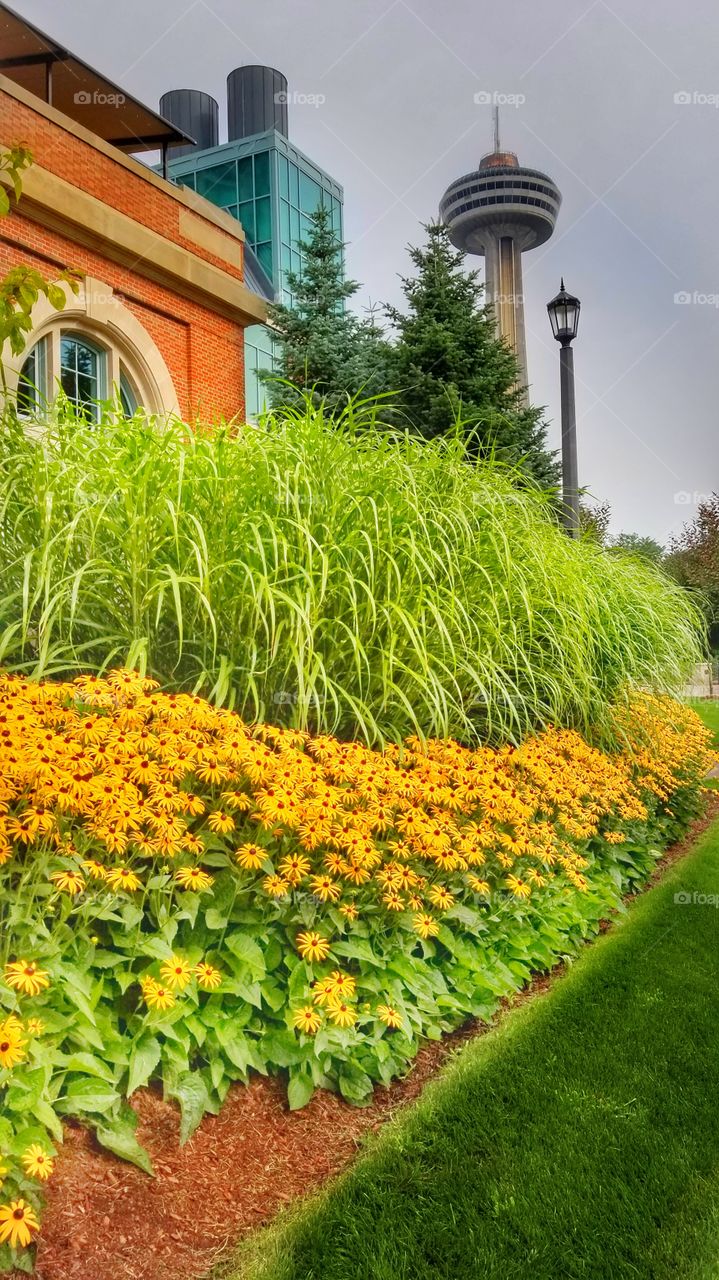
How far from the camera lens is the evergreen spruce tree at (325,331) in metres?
12.0

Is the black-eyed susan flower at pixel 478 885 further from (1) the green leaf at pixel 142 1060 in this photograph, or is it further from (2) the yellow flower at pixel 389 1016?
(1) the green leaf at pixel 142 1060

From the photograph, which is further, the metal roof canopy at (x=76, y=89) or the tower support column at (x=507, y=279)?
the tower support column at (x=507, y=279)

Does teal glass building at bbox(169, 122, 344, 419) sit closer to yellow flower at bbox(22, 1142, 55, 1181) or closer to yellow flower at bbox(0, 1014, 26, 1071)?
yellow flower at bbox(0, 1014, 26, 1071)

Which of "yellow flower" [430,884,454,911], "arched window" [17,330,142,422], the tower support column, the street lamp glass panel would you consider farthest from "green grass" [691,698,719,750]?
the tower support column

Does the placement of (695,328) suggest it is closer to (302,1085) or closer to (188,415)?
(188,415)

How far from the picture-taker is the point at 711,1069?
2436 mm

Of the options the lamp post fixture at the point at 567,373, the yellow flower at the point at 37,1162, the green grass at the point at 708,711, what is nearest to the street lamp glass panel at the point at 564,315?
the lamp post fixture at the point at 567,373

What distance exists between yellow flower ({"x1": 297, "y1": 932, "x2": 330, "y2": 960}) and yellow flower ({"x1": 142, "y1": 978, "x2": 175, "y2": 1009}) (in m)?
0.37

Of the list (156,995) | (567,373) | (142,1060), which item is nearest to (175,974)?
(156,995)

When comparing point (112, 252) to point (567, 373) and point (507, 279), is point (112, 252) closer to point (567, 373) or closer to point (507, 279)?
point (567, 373)

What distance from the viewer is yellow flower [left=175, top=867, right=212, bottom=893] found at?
195cm

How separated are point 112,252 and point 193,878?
9179 millimetres

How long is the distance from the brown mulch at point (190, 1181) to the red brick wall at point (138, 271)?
667 centimetres

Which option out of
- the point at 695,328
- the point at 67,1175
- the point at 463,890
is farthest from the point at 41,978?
the point at 695,328
